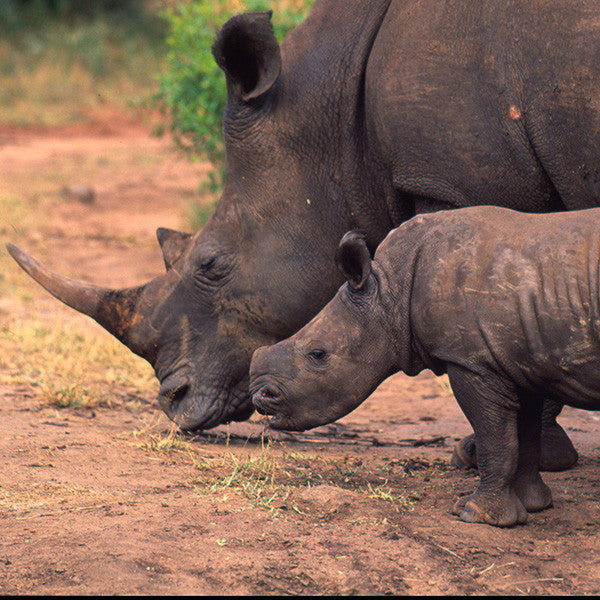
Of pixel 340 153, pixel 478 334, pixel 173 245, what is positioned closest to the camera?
pixel 478 334

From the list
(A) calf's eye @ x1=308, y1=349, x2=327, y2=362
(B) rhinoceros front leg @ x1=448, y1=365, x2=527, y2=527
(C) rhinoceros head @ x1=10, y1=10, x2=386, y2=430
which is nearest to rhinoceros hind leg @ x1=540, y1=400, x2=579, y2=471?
(B) rhinoceros front leg @ x1=448, y1=365, x2=527, y2=527

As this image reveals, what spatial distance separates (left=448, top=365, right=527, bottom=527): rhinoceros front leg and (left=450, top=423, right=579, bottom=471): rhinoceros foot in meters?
0.79

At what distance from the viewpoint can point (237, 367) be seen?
5047 mm

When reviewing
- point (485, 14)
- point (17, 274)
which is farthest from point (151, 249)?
point (485, 14)

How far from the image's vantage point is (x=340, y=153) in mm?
4844

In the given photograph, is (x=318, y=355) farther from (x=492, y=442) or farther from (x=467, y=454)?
(x=467, y=454)

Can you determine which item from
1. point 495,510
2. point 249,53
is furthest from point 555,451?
point 249,53

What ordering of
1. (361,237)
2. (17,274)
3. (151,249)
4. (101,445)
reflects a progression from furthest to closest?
(151,249), (17,274), (101,445), (361,237)

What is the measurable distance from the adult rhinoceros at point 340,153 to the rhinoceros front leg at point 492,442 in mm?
916

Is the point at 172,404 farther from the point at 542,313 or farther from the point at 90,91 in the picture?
the point at 90,91

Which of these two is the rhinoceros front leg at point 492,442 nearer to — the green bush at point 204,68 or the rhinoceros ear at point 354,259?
the rhinoceros ear at point 354,259

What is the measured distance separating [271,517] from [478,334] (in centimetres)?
102

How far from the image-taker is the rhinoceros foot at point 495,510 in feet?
12.5

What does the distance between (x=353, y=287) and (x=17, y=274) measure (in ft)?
19.4
